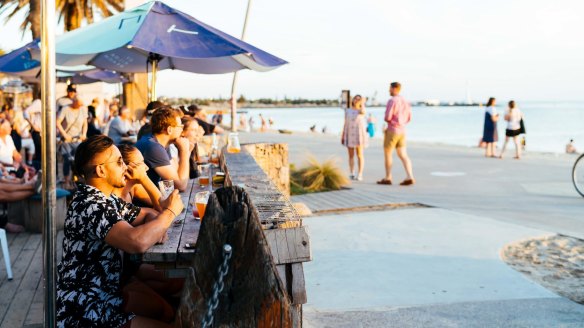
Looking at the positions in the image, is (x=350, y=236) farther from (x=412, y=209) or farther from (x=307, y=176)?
(x=307, y=176)

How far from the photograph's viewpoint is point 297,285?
2.83 m

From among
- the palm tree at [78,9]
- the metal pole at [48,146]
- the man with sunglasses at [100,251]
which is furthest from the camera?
the palm tree at [78,9]

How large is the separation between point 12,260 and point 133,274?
263 centimetres

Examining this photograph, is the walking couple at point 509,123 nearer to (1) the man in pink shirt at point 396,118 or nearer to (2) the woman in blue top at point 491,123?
(2) the woman in blue top at point 491,123

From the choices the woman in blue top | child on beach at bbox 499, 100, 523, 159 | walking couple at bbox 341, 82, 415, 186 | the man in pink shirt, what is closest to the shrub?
walking couple at bbox 341, 82, 415, 186

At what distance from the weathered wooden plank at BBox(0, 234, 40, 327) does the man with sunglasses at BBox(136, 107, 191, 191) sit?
4.60 feet

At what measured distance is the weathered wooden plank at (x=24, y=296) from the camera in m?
4.15

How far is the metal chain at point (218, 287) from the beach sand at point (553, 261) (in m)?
3.92

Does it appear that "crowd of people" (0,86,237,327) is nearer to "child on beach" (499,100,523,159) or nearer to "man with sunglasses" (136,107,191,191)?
"man with sunglasses" (136,107,191,191)

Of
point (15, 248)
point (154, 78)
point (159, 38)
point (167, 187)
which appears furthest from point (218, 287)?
point (154, 78)

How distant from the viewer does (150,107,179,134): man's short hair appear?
5367 millimetres

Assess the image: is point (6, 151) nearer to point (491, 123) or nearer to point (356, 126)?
point (356, 126)

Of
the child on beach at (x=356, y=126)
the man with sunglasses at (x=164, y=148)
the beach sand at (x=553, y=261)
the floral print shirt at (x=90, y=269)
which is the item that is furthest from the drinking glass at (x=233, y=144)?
the child on beach at (x=356, y=126)

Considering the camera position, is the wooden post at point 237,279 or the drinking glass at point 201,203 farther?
the drinking glass at point 201,203
